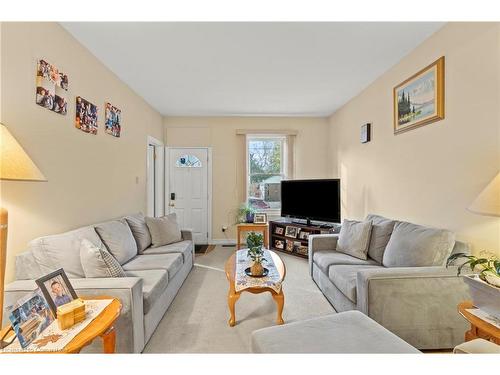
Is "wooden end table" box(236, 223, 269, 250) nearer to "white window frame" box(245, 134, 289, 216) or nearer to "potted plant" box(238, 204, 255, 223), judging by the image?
"potted plant" box(238, 204, 255, 223)

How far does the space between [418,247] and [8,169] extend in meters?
2.71

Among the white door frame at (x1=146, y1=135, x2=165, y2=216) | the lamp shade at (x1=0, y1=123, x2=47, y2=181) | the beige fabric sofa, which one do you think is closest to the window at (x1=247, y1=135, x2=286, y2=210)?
the white door frame at (x1=146, y1=135, x2=165, y2=216)

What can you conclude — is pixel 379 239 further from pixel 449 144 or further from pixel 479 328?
pixel 479 328

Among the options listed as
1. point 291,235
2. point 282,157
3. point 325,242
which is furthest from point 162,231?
point 282,157

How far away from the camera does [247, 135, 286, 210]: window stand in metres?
5.31

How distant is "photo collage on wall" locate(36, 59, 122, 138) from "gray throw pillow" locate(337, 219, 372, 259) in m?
2.99

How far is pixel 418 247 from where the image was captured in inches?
83.7

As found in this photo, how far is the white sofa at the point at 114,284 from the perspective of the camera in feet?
5.35

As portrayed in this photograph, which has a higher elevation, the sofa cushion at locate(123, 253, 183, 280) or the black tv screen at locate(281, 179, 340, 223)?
the black tv screen at locate(281, 179, 340, 223)

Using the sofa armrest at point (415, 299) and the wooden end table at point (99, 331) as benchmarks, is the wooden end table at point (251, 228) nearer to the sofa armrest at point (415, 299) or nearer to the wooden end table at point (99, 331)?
the sofa armrest at point (415, 299)

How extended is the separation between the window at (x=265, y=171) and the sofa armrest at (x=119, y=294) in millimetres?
3703

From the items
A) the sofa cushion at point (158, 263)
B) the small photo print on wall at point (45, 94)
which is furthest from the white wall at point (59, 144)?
the sofa cushion at point (158, 263)

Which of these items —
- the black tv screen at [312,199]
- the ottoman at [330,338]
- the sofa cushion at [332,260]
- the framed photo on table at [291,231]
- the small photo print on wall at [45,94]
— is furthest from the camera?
the framed photo on table at [291,231]
